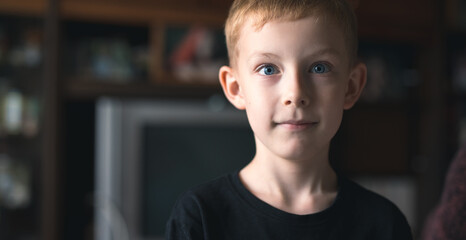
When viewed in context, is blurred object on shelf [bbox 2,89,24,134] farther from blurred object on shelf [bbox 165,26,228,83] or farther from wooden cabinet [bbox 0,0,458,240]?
blurred object on shelf [bbox 165,26,228,83]

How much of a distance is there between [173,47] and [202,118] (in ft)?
1.31

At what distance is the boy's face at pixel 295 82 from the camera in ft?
1.91

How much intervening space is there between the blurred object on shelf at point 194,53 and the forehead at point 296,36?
A: 6.14ft

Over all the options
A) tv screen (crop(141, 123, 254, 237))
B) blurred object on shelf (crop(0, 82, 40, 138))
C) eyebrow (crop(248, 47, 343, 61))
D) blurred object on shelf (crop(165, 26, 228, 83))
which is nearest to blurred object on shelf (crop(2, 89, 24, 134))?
blurred object on shelf (crop(0, 82, 40, 138))

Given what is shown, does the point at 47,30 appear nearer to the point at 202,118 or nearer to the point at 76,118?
the point at 76,118

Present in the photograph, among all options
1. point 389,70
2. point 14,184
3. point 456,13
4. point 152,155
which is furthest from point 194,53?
point 456,13

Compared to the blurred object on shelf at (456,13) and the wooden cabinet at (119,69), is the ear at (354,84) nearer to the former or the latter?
the wooden cabinet at (119,69)

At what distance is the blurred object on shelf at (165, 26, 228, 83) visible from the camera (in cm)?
243

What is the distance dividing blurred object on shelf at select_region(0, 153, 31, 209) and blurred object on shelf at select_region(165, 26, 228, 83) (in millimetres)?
857

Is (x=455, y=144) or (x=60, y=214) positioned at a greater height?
(x=455, y=144)

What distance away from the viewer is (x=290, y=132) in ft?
1.94

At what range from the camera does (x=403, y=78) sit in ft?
10.5

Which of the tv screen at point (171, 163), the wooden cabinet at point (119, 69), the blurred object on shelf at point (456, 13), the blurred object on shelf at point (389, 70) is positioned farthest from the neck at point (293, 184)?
the blurred object on shelf at point (456, 13)

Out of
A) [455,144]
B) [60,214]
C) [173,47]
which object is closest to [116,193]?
[60,214]
